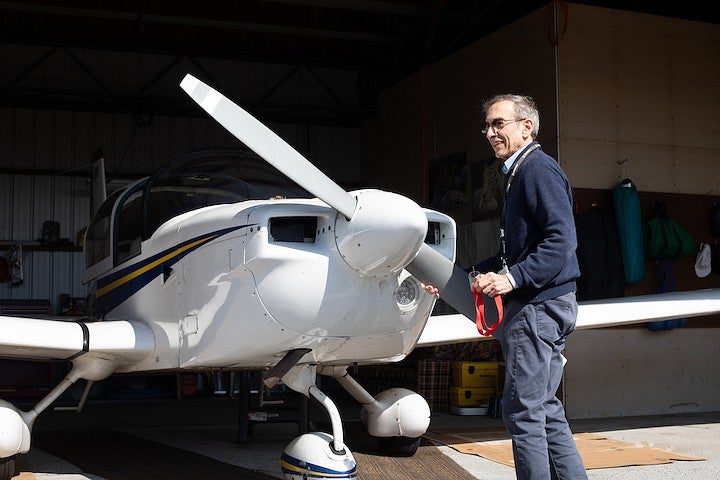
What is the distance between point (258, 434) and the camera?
6.96 m

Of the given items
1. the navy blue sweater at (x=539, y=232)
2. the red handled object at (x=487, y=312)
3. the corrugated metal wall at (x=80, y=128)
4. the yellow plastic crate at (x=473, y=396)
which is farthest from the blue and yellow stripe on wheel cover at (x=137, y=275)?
the corrugated metal wall at (x=80, y=128)

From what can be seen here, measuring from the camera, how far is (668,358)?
8727 millimetres

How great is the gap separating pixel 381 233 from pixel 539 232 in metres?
0.82

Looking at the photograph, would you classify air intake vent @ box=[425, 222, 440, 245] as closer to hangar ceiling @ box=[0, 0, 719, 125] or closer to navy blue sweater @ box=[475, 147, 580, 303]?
navy blue sweater @ box=[475, 147, 580, 303]

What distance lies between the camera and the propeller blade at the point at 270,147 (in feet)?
12.8

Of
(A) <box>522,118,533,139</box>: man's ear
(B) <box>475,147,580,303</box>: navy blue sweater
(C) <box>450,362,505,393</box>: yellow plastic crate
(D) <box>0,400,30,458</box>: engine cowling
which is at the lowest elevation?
(C) <box>450,362,505,393</box>: yellow plastic crate

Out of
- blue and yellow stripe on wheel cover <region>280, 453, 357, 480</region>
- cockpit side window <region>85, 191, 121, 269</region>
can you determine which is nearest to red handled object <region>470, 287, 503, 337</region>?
blue and yellow stripe on wheel cover <region>280, 453, 357, 480</region>

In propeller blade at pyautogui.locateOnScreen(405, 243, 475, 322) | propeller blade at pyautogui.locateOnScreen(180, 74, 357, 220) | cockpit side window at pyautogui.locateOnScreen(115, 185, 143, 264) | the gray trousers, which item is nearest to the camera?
the gray trousers

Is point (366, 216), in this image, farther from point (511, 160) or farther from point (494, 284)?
point (494, 284)

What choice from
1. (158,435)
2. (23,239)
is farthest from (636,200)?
(23,239)

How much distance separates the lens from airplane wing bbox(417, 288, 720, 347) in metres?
6.01

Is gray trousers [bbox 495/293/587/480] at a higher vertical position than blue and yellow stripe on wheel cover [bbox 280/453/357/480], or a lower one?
higher

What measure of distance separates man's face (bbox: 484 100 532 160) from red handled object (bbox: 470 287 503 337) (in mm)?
535

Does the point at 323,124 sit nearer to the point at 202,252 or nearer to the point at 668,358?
the point at 668,358
